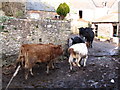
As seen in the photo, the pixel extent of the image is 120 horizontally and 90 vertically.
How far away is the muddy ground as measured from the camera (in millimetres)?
5881

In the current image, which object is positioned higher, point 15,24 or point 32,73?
point 15,24

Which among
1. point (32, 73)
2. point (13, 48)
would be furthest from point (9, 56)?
point (32, 73)

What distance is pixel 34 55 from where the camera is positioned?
652 cm

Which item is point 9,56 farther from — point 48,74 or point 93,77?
point 93,77

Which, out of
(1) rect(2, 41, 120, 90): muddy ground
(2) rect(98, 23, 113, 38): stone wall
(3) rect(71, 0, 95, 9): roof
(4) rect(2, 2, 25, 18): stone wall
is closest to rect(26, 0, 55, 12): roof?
(2) rect(98, 23, 113, 38): stone wall

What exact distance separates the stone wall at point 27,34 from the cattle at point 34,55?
4.44ft

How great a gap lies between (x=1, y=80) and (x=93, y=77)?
311cm

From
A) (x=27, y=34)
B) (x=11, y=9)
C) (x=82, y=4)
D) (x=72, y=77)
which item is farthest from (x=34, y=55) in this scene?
(x=82, y=4)

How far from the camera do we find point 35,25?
332 inches

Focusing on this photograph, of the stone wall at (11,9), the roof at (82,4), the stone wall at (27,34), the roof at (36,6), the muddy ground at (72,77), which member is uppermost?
the roof at (82,4)

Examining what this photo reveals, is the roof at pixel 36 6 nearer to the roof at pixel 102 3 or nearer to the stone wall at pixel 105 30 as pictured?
the stone wall at pixel 105 30

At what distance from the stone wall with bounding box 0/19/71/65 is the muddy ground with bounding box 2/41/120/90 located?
0.83 m

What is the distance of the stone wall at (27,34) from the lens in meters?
7.96

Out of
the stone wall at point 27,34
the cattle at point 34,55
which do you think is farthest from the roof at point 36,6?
the cattle at point 34,55
